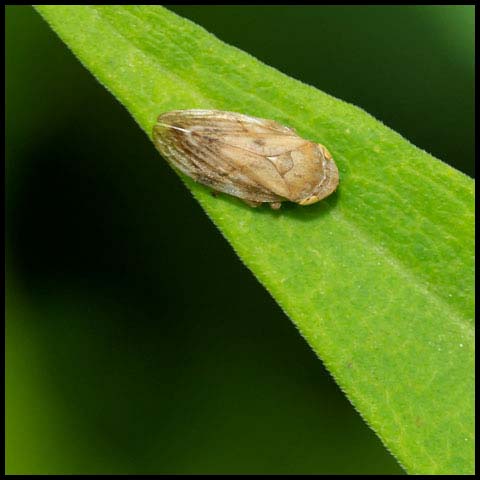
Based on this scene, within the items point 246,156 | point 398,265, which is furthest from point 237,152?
point 398,265

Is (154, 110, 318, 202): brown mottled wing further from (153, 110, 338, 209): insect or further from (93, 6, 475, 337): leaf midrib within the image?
(93, 6, 475, 337): leaf midrib

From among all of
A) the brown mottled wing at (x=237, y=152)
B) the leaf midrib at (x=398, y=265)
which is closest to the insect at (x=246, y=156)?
the brown mottled wing at (x=237, y=152)

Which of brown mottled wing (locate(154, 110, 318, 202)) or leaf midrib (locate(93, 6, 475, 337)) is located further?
brown mottled wing (locate(154, 110, 318, 202))

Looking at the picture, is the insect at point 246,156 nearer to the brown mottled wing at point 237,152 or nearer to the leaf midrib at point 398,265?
the brown mottled wing at point 237,152

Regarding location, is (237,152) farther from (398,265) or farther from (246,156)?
(398,265)

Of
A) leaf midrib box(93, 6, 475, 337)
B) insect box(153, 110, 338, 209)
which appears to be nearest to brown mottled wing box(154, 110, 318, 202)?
insect box(153, 110, 338, 209)

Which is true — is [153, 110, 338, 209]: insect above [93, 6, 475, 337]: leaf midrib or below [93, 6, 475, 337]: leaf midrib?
above

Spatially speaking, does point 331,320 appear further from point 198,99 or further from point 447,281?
point 198,99
